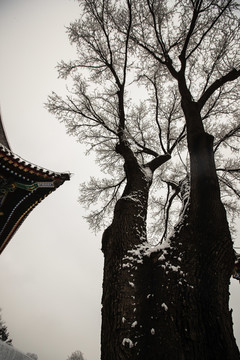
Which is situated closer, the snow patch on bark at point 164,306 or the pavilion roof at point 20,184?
the snow patch on bark at point 164,306

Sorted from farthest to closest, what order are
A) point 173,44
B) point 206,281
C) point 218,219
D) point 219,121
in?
1. point 219,121
2. point 173,44
3. point 218,219
4. point 206,281

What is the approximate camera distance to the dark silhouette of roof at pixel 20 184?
4.69m

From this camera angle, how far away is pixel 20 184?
16.9ft

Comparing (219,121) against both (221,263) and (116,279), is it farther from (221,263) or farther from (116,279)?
(116,279)

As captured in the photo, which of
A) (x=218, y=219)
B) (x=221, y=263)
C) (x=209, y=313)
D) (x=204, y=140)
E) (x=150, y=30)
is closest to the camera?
(x=209, y=313)

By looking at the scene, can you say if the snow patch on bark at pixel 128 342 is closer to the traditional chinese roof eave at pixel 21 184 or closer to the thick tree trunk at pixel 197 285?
the thick tree trunk at pixel 197 285

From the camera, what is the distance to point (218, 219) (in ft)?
6.73

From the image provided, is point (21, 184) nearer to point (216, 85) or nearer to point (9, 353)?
point (9, 353)

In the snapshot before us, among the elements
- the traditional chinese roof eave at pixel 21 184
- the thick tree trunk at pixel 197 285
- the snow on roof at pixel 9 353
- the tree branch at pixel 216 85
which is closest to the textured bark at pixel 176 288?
the thick tree trunk at pixel 197 285

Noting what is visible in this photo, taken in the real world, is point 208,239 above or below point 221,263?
above

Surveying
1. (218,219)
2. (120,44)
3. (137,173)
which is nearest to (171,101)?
(120,44)

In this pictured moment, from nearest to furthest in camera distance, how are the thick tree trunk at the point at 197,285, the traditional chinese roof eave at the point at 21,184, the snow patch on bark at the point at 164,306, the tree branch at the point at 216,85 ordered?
the thick tree trunk at the point at 197,285 < the snow patch on bark at the point at 164,306 < the tree branch at the point at 216,85 < the traditional chinese roof eave at the point at 21,184

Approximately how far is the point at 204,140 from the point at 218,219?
1326 mm

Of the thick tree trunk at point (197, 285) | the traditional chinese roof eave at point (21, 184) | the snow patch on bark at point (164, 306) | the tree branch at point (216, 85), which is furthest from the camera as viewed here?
the traditional chinese roof eave at point (21, 184)
